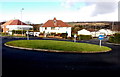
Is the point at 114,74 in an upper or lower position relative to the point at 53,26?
lower

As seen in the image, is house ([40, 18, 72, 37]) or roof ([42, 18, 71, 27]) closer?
house ([40, 18, 72, 37])

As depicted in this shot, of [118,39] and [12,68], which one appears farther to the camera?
[118,39]

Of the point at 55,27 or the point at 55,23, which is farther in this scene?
the point at 55,23

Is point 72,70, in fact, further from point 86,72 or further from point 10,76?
point 10,76

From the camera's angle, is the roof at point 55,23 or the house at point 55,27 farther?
the roof at point 55,23

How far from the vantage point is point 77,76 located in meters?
9.58

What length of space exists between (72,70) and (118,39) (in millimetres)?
24255

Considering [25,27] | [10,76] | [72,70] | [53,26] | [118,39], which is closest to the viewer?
[10,76]

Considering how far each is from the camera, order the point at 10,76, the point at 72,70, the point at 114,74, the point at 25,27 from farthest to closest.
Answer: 1. the point at 25,27
2. the point at 72,70
3. the point at 114,74
4. the point at 10,76

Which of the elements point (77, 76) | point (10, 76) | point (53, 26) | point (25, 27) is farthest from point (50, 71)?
point (25, 27)

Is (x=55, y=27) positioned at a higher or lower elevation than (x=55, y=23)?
lower

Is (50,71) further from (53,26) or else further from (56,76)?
(53,26)

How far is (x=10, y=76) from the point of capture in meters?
9.03

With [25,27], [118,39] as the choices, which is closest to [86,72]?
[118,39]
